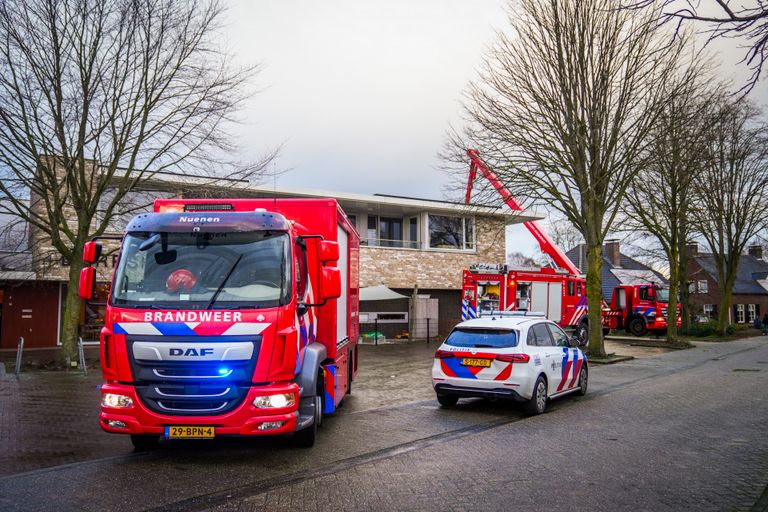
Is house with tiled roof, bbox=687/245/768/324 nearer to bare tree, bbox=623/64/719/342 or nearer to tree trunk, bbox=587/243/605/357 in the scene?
bare tree, bbox=623/64/719/342

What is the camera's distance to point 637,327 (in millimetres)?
32469

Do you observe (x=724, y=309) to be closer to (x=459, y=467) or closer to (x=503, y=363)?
(x=503, y=363)

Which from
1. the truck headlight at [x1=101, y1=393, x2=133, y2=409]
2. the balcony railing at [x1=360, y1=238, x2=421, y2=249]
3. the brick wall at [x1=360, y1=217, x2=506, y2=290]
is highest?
the balcony railing at [x1=360, y1=238, x2=421, y2=249]

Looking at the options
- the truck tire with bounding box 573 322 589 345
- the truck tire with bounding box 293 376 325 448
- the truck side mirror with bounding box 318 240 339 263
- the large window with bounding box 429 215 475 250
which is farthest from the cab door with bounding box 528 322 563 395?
the large window with bounding box 429 215 475 250

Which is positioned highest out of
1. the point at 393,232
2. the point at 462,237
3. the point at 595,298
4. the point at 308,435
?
the point at 393,232

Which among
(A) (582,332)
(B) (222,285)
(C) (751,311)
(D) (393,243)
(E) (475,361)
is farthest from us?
(C) (751,311)

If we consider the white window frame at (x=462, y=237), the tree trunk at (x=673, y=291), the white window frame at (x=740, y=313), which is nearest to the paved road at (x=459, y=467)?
the tree trunk at (x=673, y=291)

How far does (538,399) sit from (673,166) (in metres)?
15.6

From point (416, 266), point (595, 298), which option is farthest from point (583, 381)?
point (416, 266)

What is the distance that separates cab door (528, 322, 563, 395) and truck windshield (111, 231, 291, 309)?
4991 mm

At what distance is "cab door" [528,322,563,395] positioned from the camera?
33.4ft

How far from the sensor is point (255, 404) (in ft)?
20.7

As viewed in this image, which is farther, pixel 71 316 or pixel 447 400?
pixel 71 316

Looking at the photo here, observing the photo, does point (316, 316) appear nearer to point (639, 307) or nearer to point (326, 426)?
point (326, 426)
